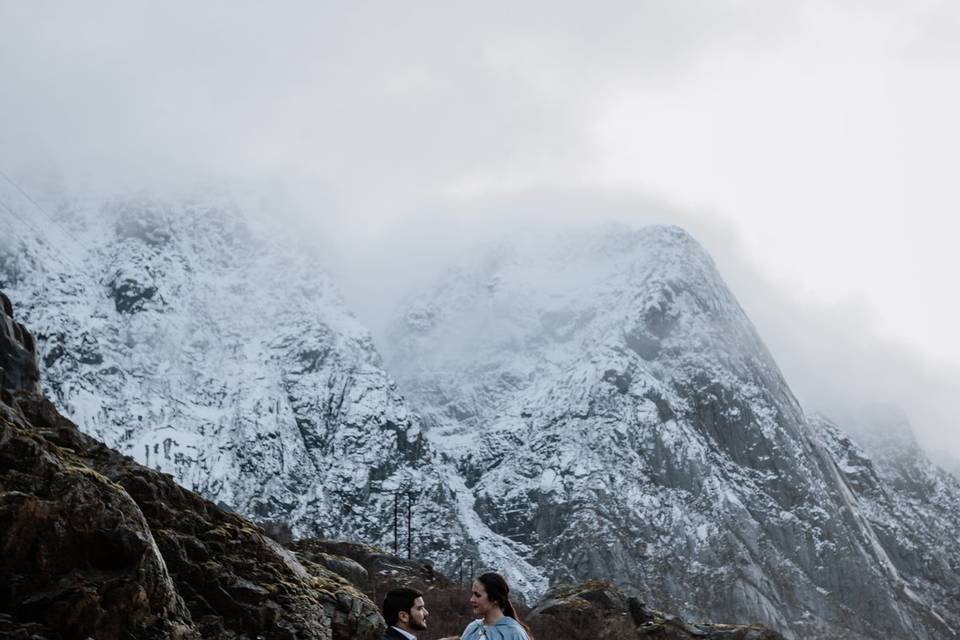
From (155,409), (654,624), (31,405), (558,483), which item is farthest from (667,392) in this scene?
(31,405)

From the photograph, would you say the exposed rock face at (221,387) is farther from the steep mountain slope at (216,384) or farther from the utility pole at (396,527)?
the utility pole at (396,527)

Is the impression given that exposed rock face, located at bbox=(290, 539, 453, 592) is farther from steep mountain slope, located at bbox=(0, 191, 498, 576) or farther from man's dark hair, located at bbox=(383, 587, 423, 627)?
steep mountain slope, located at bbox=(0, 191, 498, 576)

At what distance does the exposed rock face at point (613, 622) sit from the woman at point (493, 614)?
3526cm

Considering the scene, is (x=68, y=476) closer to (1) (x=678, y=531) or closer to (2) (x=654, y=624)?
(2) (x=654, y=624)

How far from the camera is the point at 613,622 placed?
43.9 m

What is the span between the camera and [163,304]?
18312 cm

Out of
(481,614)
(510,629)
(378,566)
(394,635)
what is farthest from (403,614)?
(378,566)

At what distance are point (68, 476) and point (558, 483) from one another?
174 m

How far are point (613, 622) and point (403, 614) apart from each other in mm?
37129

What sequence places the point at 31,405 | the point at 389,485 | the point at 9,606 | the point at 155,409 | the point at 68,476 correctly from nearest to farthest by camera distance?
the point at 9,606 → the point at 68,476 → the point at 31,405 → the point at 155,409 → the point at 389,485

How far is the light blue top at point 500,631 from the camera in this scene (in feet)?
28.0

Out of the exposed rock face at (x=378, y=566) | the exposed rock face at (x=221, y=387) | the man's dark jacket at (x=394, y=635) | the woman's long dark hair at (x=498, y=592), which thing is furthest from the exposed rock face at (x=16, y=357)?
the exposed rock face at (x=221, y=387)

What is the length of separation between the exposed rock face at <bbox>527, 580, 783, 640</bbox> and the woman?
3526cm

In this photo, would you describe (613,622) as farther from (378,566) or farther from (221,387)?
(221,387)
